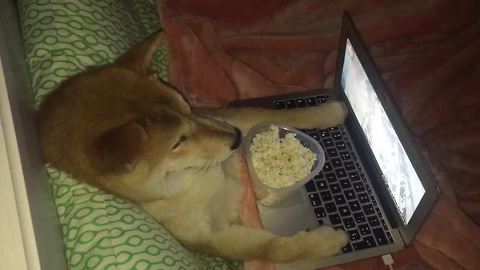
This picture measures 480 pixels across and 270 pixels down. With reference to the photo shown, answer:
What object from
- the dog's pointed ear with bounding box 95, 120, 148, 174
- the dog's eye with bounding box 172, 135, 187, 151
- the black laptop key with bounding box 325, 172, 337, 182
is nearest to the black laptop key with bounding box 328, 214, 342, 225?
the black laptop key with bounding box 325, 172, 337, 182

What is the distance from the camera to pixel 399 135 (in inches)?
47.4

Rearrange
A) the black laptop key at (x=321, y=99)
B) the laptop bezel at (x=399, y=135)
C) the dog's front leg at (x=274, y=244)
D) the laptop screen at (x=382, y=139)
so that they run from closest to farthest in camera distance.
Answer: the laptop bezel at (x=399, y=135)
the laptop screen at (x=382, y=139)
the dog's front leg at (x=274, y=244)
the black laptop key at (x=321, y=99)

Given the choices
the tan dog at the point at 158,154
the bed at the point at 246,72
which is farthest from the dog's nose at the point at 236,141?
the bed at the point at 246,72

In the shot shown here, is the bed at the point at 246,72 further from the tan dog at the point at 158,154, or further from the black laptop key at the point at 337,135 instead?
the black laptop key at the point at 337,135

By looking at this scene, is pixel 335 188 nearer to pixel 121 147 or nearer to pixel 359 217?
pixel 359 217

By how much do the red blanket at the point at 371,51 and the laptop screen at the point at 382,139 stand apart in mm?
225

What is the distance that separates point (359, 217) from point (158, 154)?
59cm

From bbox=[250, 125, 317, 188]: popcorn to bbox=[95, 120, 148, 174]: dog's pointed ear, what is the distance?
44cm

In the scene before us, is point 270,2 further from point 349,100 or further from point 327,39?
point 349,100

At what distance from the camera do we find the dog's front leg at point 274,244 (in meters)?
1.38

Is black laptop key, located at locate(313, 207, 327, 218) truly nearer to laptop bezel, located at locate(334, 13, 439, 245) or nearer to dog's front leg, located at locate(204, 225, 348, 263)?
dog's front leg, located at locate(204, 225, 348, 263)

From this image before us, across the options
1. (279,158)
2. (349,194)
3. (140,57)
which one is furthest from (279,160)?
(140,57)

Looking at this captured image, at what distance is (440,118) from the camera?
1.65 meters

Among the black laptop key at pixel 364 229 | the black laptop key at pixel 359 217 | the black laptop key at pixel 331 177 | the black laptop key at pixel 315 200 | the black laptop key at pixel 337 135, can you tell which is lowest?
the black laptop key at pixel 364 229
